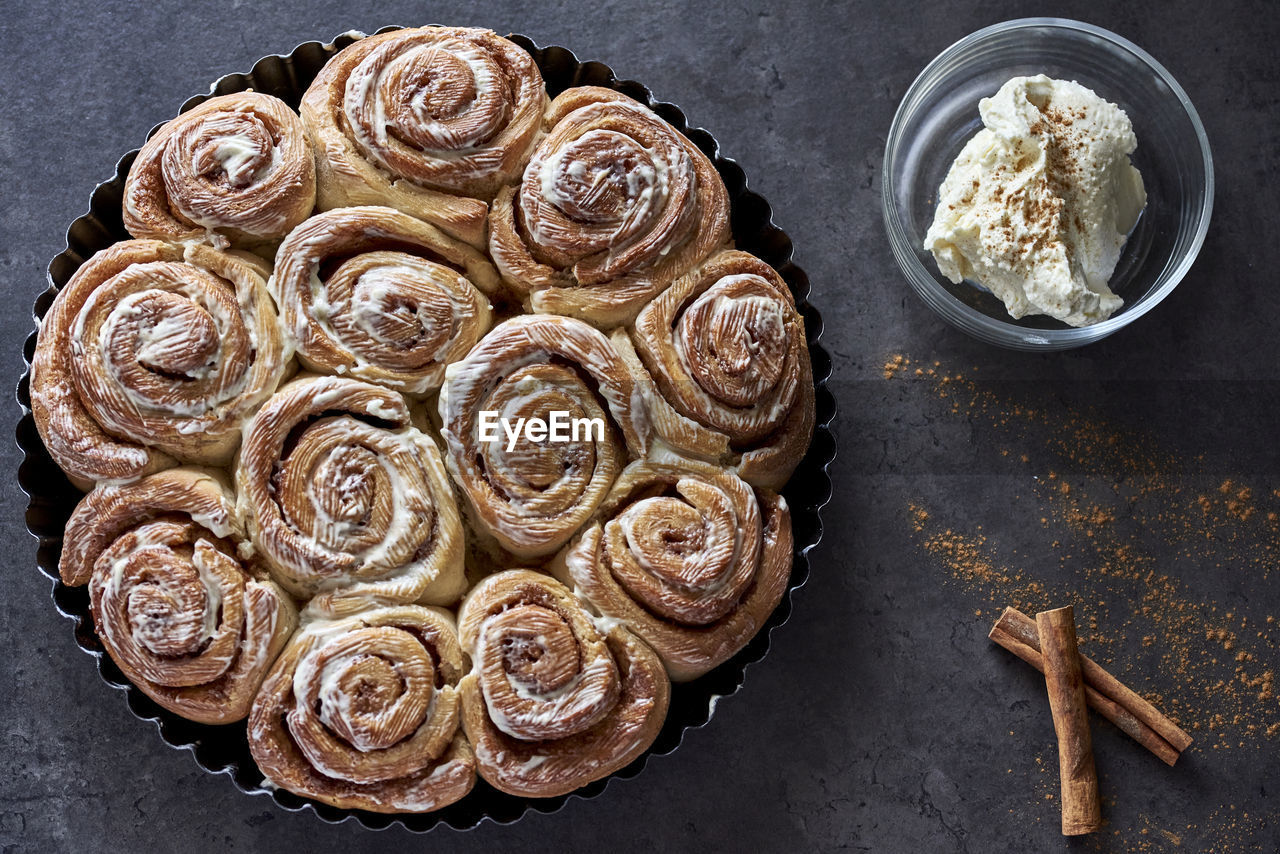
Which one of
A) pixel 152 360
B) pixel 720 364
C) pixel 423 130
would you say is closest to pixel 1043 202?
pixel 720 364

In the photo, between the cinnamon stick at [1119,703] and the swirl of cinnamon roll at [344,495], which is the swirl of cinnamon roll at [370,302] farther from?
the cinnamon stick at [1119,703]

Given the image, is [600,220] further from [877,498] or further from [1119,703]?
[1119,703]

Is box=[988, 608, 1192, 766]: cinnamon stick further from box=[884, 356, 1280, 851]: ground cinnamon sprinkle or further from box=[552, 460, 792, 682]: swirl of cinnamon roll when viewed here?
box=[552, 460, 792, 682]: swirl of cinnamon roll

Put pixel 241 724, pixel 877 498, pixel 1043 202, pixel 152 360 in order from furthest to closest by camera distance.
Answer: pixel 877 498 < pixel 1043 202 < pixel 241 724 < pixel 152 360

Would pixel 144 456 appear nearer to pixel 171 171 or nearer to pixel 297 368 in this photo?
pixel 297 368

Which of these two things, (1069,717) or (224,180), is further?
(1069,717)

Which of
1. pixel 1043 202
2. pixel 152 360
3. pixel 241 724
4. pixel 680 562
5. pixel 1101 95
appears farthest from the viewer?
pixel 1101 95

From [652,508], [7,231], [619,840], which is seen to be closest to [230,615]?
[652,508]

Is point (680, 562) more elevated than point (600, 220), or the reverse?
point (600, 220)
